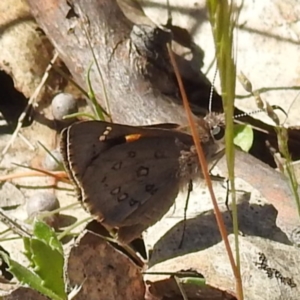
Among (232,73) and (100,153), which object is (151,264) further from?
(232,73)

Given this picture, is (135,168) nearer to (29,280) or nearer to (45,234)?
(45,234)

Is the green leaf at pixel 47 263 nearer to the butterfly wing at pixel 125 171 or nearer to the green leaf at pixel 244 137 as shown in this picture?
the butterfly wing at pixel 125 171

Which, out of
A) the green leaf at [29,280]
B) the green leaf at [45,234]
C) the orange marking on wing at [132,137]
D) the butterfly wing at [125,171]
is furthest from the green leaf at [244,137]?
the green leaf at [29,280]

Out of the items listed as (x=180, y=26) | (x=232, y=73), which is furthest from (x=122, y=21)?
(x=232, y=73)

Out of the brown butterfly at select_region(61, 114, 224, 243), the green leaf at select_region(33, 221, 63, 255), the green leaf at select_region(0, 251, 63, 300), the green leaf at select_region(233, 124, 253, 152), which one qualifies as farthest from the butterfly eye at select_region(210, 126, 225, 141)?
the green leaf at select_region(0, 251, 63, 300)

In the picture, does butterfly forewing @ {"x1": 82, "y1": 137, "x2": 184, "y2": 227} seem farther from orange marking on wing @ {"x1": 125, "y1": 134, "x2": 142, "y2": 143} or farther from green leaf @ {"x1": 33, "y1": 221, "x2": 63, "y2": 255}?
green leaf @ {"x1": 33, "y1": 221, "x2": 63, "y2": 255}

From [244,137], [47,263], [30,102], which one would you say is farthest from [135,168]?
[30,102]

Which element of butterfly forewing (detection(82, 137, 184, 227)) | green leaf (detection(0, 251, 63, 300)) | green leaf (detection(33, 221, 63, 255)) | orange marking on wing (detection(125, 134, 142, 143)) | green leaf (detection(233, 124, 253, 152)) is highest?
green leaf (detection(233, 124, 253, 152))
